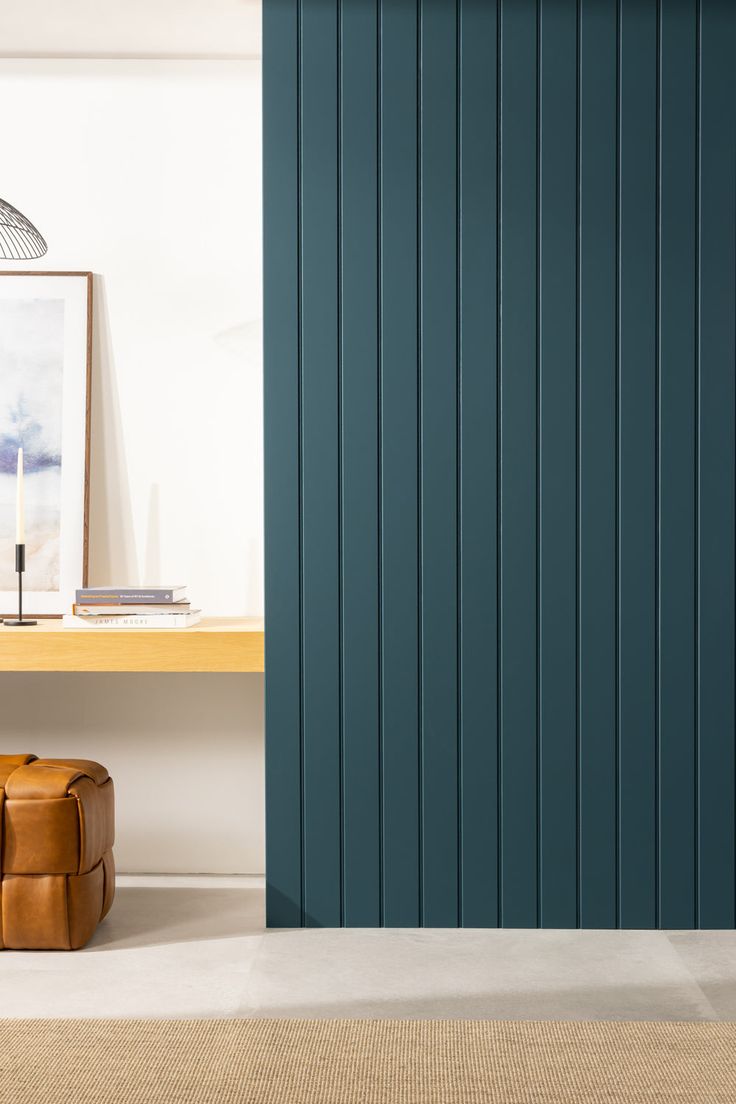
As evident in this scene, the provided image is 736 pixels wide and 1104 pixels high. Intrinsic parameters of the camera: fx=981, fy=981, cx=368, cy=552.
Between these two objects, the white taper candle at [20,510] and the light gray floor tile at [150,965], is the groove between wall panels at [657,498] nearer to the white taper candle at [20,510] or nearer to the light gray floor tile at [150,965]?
the light gray floor tile at [150,965]

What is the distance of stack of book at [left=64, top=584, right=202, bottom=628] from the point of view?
2.82m

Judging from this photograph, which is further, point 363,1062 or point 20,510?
point 20,510

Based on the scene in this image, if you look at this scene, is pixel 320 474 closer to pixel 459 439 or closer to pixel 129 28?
pixel 459 439

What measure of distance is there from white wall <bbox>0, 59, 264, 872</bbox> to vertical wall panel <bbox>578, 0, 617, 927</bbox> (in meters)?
1.09

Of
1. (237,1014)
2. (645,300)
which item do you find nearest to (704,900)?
(237,1014)

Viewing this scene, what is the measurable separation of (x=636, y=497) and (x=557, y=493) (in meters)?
0.21

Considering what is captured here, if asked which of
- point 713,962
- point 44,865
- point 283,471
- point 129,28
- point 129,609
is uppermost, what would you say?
point 129,28

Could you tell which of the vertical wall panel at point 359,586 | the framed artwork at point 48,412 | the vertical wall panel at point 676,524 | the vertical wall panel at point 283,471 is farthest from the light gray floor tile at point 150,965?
the vertical wall panel at point 676,524

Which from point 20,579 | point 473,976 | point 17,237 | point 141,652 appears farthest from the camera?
point 17,237

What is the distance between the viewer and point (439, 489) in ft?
8.64

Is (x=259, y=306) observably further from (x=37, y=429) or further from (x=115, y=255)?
(x=37, y=429)

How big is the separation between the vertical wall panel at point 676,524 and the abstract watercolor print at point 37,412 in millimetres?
1873

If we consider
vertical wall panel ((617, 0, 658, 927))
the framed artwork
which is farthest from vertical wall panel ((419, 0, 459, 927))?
the framed artwork

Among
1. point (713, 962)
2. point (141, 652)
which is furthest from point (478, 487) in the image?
point (713, 962)
